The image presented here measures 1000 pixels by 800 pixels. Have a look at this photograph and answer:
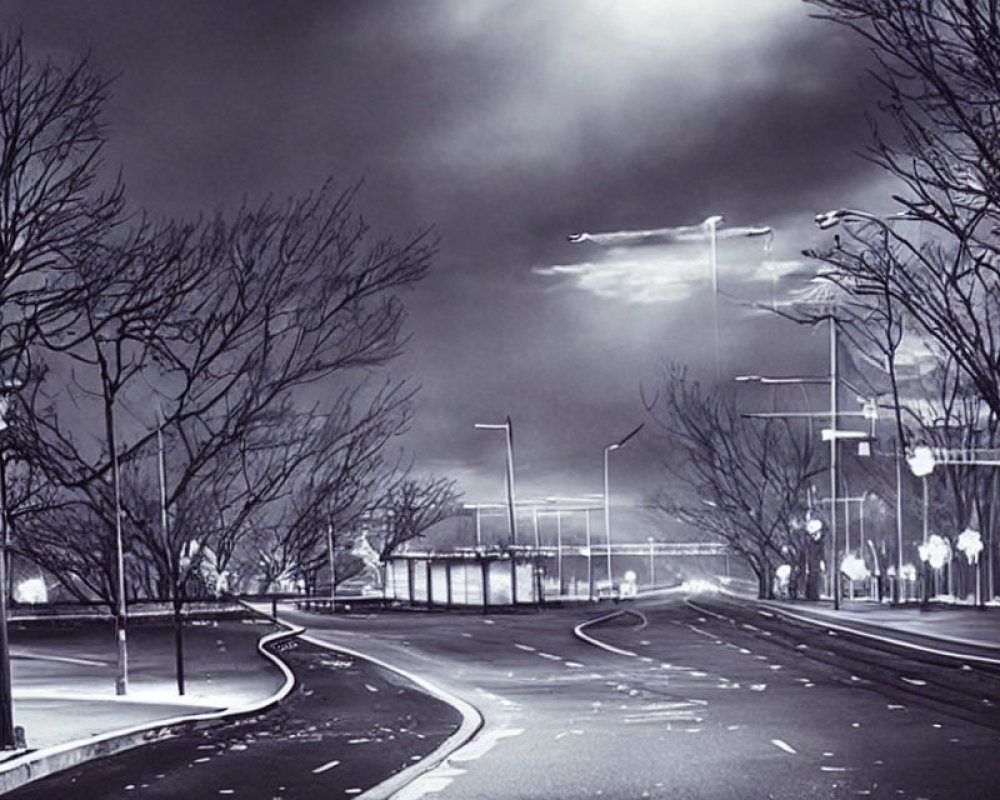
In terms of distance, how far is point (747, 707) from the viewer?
24.1 metres

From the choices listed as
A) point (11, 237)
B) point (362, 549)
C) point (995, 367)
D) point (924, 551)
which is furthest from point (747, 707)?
point (362, 549)

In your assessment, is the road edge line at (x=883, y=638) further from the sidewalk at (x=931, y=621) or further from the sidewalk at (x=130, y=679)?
the sidewalk at (x=130, y=679)

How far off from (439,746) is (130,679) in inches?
609

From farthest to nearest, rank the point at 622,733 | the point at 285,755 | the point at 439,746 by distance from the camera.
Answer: the point at 622,733
the point at 439,746
the point at 285,755

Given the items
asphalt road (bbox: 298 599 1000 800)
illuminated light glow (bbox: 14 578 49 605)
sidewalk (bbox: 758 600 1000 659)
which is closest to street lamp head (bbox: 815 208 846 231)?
asphalt road (bbox: 298 599 1000 800)

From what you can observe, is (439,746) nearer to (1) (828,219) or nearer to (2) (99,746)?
(2) (99,746)

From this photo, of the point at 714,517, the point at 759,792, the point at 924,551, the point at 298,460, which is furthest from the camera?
the point at 714,517

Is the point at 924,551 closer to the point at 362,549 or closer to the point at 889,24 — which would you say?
the point at 362,549

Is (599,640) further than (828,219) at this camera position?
Yes

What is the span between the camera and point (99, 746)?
1878 cm

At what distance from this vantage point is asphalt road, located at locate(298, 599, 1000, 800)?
1528 cm

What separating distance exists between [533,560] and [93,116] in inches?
2573

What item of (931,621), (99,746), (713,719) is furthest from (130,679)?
(931,621)

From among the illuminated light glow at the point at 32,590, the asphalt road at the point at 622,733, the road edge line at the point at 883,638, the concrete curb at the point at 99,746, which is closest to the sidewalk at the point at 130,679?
the concrete curb at the point at 99,746
